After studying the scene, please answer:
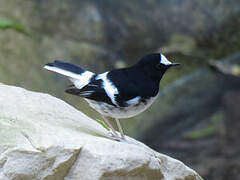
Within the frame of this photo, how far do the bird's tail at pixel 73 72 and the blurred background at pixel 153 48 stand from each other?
310 centimetres

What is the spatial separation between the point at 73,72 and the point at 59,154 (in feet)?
3.44

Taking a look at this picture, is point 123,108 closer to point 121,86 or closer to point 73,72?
point 121,86

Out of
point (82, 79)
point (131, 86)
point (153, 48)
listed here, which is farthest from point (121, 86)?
point (153, 48)

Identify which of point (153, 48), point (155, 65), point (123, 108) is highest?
point (155, 65)

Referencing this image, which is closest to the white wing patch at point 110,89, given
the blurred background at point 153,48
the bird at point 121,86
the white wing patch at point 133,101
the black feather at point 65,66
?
the bird at point 121,86

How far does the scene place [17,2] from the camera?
7879 mm

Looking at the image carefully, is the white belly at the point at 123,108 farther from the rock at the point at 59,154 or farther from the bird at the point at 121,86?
the rock at the point at 59,154

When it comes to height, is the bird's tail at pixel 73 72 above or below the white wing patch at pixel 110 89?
above

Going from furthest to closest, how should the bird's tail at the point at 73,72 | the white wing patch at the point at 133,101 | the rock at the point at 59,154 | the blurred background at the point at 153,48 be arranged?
the blurred background at the point at 153,48
the bird's tail at the point at 73,72
the white wing patch at the point at 133,101
the rock at the point at 59,154

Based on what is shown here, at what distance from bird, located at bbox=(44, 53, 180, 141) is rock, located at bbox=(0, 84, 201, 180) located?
330 millimetres

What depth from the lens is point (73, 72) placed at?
3945 millimetres

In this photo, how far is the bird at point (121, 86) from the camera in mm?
3752

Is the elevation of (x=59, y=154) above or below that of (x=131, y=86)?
below

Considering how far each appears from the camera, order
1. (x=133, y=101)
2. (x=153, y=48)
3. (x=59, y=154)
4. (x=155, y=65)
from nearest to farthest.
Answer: (x=59, y=154) → (x=133, y=101) → (x=155, y=65) → (x=153, y=48)
